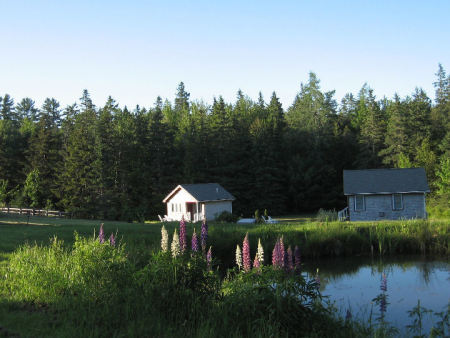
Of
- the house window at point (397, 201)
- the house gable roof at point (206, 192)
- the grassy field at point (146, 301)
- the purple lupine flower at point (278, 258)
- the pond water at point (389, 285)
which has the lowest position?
the pond water at point (389, 285)

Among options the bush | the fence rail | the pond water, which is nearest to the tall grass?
the pond water

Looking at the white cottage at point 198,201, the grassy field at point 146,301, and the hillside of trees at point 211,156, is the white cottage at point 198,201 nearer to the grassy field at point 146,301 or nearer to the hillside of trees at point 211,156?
the hillside of trees at point 211,156

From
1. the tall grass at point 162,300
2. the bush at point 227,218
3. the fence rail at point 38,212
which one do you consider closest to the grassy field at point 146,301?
the tall grass at point 162,300

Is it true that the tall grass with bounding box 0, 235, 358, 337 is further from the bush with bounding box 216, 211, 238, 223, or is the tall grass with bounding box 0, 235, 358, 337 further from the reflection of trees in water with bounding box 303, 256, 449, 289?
the bush with bounding box 216, 211, 238, 223

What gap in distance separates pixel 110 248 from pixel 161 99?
76837mm

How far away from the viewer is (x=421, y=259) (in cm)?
1858

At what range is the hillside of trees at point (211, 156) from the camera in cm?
4622

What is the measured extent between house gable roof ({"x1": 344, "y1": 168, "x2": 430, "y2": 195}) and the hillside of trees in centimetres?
1144

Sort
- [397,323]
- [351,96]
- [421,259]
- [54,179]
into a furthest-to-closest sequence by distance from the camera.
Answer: [351,96], [54,179], [421,259], [397,323]

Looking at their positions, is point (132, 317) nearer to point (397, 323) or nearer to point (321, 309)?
point (321, 309)

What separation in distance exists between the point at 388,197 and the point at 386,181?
1347 millimetres

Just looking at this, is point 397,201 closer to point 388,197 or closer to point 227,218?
point 388,197

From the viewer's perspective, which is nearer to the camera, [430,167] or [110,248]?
[110,248]

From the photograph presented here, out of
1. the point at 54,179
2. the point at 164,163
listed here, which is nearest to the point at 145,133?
the point at 164,163
